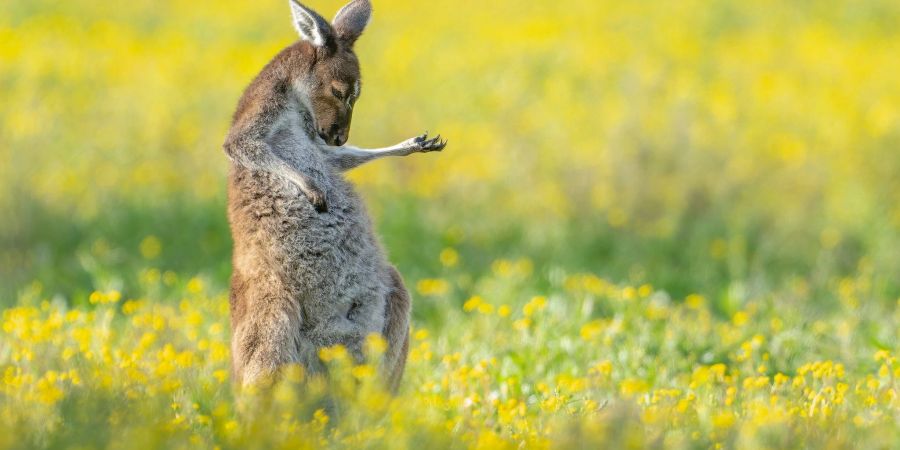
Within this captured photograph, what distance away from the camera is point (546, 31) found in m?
14.9

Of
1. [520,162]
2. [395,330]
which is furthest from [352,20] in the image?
[520,162]

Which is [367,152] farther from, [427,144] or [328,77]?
[328,77]

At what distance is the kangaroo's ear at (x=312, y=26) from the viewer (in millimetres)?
4535

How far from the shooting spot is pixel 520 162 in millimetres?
10797

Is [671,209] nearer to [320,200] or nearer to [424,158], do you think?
[424,158]

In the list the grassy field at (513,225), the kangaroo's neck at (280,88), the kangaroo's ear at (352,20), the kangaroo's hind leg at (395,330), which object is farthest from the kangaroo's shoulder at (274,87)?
the grassy field at (513,225)

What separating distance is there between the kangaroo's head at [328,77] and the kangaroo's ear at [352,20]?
0.20ft

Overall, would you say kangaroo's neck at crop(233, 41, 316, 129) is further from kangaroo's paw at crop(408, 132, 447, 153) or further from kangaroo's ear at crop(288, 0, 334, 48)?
kangaroo's paw at crop(408, 132, 447, 153)

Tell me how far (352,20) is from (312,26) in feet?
0.87

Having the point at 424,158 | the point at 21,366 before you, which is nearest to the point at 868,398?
the point at 21,366

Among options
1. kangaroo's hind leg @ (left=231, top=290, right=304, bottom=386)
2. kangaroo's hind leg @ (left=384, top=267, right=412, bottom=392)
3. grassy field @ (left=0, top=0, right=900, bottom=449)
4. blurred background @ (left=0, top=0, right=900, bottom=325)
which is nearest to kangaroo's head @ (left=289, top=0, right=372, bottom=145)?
kangaroo's hind leg @ (left=384, top=267, right=412, bottom=392)

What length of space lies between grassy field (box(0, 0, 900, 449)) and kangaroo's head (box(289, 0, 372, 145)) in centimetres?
97

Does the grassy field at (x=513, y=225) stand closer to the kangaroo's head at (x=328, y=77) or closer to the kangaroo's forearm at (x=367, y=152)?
the kangaroo's forearm at (x=367, y=152)

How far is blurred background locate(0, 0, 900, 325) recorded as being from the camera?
30.1ft
